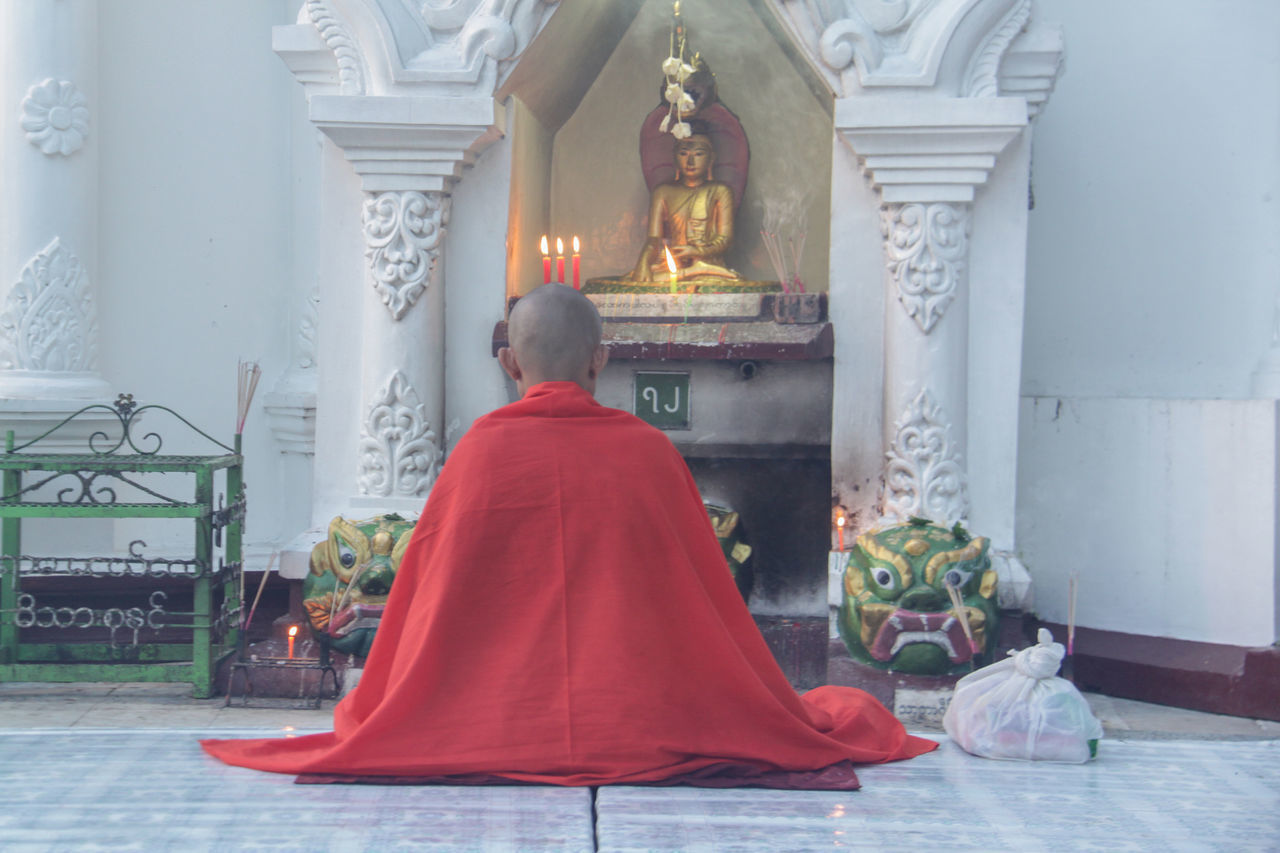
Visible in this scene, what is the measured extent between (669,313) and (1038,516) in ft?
6.09

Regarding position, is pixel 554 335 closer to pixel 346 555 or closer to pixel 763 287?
pixel 346 555

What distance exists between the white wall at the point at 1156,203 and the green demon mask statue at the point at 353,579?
9.86 feet

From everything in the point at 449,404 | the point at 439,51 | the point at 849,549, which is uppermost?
the point at 439,51

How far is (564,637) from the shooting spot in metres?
2.75

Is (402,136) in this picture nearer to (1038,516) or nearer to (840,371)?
(840,371)

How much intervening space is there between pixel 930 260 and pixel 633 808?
9.50 ft

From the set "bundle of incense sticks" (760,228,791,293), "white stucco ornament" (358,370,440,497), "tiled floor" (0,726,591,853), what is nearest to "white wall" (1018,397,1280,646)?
"bundle of incense sticks" (760,228,791,293)

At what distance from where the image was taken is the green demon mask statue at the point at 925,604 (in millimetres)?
4508

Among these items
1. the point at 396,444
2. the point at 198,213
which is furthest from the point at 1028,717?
the point at 198,213

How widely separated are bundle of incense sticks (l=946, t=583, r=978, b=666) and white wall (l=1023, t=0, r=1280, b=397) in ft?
5.66

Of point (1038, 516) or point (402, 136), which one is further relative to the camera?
point (1038, 516)

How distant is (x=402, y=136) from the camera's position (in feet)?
16.6

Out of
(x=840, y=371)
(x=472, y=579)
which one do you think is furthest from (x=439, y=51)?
(x=472, y=579)

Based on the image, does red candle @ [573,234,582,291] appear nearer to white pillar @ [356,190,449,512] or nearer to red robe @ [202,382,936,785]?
white pillar @ [356,190,449,512]
